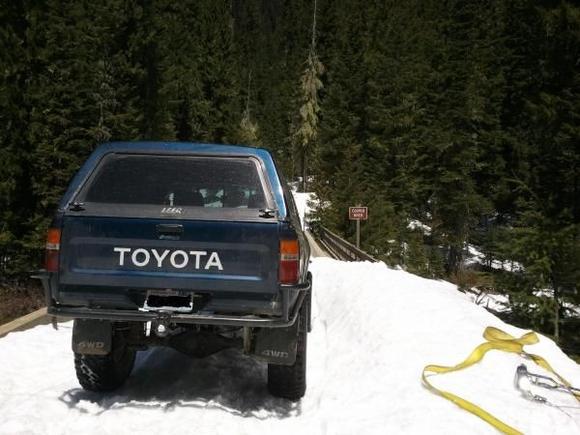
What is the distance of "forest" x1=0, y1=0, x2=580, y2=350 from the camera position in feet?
49.2

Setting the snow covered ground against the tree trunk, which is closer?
the snow covered ground

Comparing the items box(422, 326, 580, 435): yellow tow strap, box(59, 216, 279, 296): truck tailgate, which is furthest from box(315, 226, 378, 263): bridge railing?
box(59, 216, 279, 296): truck tailgate

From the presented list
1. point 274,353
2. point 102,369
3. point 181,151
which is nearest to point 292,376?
point 274,353

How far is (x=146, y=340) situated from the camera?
176 inches

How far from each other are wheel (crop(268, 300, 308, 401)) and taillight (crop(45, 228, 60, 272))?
2112 millimetres

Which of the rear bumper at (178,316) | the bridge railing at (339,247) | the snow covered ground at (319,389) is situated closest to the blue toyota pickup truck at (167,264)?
the rear bumper at (178,316)

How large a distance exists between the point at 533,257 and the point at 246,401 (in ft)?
32.9

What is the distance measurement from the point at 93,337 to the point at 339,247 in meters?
16.7

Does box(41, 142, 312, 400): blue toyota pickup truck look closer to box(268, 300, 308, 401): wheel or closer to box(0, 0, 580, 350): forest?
box(268, 300, 308, 401): wheel

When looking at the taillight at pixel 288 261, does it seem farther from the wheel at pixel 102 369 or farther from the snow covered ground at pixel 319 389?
the wheel at pixel 102 369

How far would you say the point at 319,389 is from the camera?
5527 millimetres

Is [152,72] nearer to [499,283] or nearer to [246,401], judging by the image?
[499,283]

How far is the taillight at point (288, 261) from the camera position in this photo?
4.08 meters

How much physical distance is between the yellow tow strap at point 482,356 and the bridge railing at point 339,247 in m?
8.32
